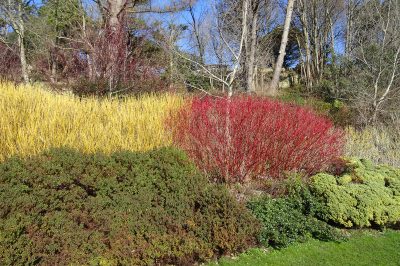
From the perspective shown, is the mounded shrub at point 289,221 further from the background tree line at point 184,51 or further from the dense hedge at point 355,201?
the background tree line at point 184,51

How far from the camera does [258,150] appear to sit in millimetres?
5441

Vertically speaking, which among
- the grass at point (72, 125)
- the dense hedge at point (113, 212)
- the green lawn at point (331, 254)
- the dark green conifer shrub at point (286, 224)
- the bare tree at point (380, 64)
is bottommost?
the green lawn at point (331, 254)

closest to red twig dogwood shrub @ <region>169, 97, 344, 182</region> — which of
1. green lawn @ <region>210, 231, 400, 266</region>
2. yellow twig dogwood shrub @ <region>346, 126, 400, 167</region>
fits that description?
green lawn @ <region>210, 231, 400, 266</region>

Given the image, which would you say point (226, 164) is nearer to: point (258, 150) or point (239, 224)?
point (258, 150)

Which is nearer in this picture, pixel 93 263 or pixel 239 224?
pixel 93 263

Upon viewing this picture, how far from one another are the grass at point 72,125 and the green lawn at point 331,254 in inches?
88.7

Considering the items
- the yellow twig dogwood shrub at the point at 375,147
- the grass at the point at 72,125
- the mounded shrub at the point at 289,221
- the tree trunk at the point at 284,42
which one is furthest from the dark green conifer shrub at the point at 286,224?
the tree trunk at the point at 284,42

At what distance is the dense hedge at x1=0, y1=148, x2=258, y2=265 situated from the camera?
9.80 ft

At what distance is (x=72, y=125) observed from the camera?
4895 millimetres

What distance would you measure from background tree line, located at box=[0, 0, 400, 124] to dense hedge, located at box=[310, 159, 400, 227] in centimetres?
317

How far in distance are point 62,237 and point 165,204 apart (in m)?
1.13

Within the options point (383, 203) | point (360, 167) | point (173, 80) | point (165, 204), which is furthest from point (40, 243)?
point (173, 80)

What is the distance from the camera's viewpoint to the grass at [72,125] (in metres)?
4.27

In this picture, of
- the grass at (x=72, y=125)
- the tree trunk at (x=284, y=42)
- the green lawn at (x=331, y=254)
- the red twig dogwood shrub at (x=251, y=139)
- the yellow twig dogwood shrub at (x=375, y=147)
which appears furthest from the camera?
the tree trunk at (x=284, y=42)
